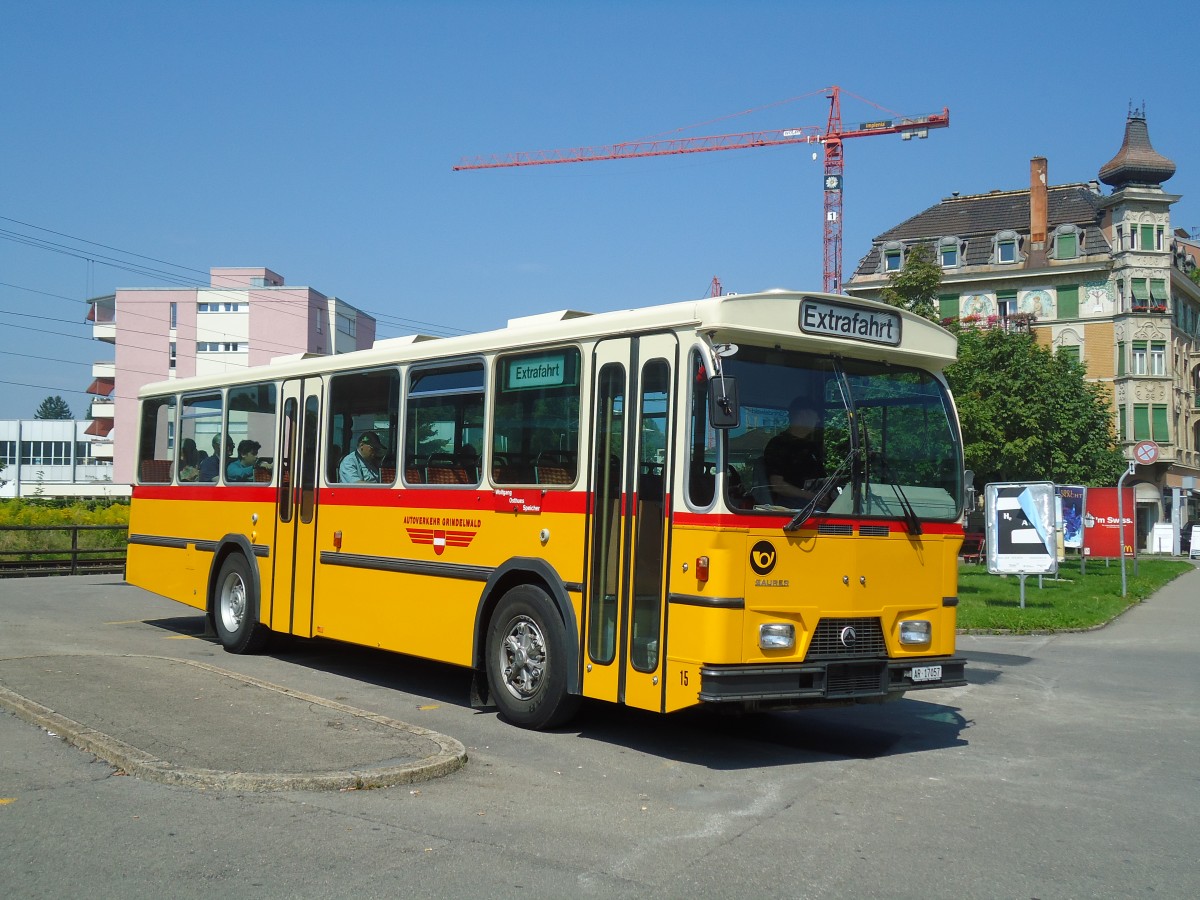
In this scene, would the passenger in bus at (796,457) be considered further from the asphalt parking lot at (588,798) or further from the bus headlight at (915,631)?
the asphalt parking lot at (588,798)

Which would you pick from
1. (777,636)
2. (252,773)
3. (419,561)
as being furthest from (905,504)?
(252,773)

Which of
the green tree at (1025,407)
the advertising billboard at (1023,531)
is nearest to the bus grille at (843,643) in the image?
the advertising billboard at (1023,531)

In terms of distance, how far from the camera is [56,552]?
83.1 feet

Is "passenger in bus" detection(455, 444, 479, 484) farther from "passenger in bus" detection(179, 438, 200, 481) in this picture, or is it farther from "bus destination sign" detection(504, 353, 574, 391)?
"passenger in bus" detection(179, 438, 200, 481)

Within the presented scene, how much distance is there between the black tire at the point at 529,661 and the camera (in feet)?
29.2

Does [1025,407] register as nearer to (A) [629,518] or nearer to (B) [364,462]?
(B) [364,462]

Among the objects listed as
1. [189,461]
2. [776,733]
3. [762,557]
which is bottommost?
[776,733]

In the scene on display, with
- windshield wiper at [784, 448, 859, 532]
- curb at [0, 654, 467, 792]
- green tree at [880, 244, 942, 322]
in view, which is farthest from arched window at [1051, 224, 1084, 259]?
curb at [0, 654, 467, 792]

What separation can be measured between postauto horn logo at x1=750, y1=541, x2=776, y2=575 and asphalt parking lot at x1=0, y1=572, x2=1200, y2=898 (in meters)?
1.32

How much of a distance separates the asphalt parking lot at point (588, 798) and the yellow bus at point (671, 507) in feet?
2.09

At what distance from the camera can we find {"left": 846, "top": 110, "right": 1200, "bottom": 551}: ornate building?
63125 mm

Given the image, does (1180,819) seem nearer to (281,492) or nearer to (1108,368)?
(281,492)

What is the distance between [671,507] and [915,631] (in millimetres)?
2066

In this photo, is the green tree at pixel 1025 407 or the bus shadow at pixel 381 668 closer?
the bus shadow at pixel 381 668
